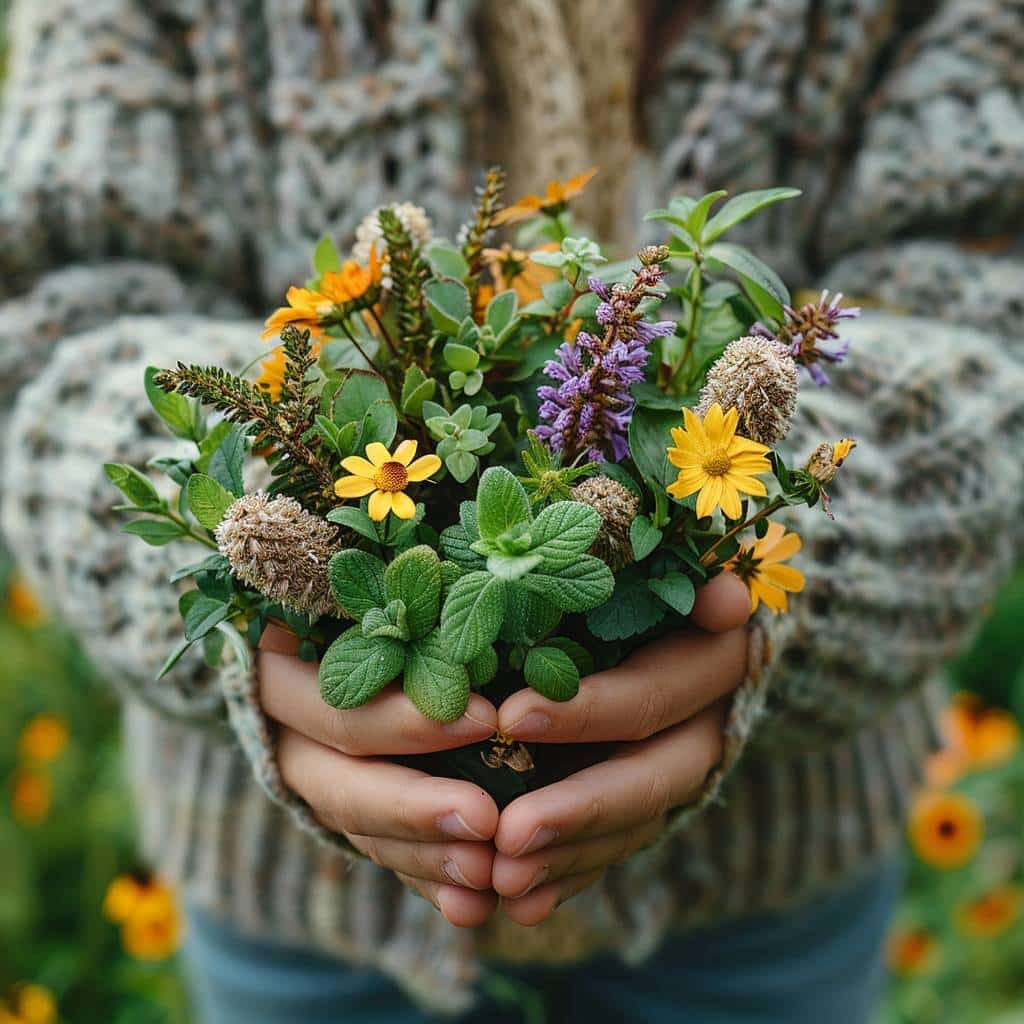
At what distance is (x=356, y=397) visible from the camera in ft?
1.35

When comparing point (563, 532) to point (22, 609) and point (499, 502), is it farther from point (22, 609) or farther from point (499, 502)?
point (22, 609)

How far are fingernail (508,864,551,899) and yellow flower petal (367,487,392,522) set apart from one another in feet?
0.47

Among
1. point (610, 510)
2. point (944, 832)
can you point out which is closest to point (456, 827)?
point (610, 510)

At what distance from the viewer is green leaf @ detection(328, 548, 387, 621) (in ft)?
1.26

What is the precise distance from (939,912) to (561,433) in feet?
4.80

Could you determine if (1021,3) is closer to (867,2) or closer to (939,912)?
(867,2)

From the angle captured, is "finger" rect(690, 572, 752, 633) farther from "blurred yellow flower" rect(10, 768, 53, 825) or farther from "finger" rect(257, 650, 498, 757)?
"blurred yellow flower" rect(10, 768, 53, 825)

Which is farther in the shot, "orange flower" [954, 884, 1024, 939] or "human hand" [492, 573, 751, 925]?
"orange flower" [954, 884, 1024, 939]

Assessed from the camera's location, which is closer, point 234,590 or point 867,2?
point 234,590

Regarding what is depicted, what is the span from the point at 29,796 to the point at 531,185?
1.17 metres

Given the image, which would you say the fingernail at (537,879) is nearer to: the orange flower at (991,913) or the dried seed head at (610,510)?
the dried seed head at (610,510)

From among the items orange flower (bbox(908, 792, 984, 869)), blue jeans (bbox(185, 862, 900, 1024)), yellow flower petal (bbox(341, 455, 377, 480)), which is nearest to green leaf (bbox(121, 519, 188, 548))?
yellow flower petal (bbox(341, 455, 377, 480))

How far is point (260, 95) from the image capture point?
80 centimetres

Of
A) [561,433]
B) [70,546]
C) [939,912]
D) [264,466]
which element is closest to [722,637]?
[561,433]
